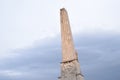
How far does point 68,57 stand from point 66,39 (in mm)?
2311

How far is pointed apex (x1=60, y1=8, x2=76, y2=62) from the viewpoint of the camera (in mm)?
43219

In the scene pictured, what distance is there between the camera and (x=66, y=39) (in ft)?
144

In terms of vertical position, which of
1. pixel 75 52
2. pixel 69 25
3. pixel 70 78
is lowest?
pixel 70 78

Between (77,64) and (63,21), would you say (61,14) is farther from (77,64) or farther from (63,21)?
(77,64)

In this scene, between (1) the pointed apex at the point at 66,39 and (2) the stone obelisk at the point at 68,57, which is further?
(1) the pointed apex at the point at 66,39

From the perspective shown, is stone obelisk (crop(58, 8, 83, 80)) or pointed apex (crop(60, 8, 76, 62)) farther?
pointed apex (crop(60, 8, 76, 62))

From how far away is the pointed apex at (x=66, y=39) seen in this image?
142 ft

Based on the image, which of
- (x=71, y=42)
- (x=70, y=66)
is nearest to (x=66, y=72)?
(x=70, y=66)

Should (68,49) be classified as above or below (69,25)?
below

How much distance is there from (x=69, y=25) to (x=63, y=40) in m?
2.07

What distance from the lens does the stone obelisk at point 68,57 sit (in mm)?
42625

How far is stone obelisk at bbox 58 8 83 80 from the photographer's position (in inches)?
1678

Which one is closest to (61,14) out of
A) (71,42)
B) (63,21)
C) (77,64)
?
(63,21)

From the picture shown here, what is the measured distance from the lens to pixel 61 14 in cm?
4456
